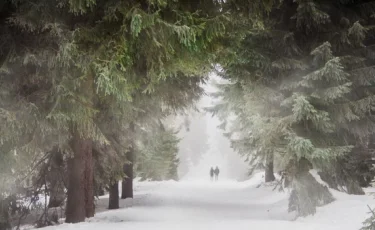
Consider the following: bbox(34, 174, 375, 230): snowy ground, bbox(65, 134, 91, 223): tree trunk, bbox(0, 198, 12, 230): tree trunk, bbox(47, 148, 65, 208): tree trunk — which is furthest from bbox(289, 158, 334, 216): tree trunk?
bbox(0, 198, 12, 230): tree trunk

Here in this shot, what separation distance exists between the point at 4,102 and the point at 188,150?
7453 centimetres

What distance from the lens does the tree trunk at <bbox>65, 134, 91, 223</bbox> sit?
920 centimetres

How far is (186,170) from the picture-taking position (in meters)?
71.8

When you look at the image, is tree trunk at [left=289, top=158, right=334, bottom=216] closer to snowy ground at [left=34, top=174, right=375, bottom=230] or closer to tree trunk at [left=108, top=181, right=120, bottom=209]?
snowy ground at [left=34, top=174, right=375, bottom=230]

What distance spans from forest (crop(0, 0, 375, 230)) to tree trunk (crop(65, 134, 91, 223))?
3 centimetres

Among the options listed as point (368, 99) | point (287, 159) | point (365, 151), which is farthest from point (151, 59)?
point (365, 151)

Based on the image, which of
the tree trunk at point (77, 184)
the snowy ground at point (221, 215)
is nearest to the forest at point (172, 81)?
the tree trunk at point (77, 184)

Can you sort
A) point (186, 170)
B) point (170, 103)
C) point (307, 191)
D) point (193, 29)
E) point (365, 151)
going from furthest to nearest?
point (186, 170)
point (365, 151)
point (170, 103)
point (307, 191)
point (193, 29)

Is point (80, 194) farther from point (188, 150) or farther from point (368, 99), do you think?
point (188, 150)

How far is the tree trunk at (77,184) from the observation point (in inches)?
362

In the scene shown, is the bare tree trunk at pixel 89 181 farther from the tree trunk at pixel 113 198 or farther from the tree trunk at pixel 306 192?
the tree trunk at pixel 306 192

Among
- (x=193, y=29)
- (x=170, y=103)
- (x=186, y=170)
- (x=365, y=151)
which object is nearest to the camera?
(x=193, y=29)

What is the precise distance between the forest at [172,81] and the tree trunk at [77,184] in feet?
0.09

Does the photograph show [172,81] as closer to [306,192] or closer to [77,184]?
[77,184]
